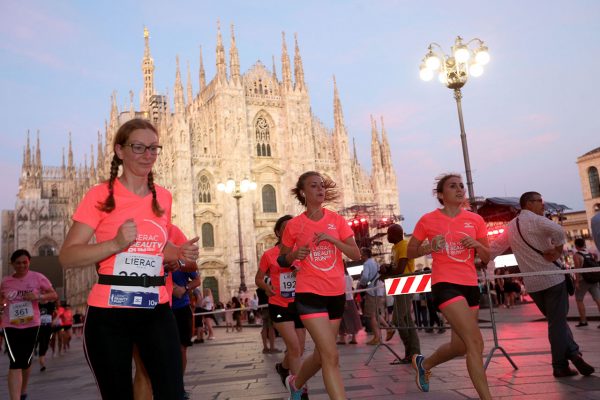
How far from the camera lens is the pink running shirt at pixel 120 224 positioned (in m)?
2.56

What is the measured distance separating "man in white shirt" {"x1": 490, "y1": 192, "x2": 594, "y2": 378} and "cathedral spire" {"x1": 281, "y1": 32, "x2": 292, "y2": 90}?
3963cm

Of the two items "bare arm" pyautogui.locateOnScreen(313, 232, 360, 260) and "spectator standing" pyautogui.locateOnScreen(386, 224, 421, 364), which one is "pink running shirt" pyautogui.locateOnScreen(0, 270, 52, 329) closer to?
"bare arm" pyautogui.locateOnScreen(313, 232, 360, 260)

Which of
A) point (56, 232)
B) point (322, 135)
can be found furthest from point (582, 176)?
point (56, 232)

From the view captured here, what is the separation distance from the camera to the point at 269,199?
43094mm

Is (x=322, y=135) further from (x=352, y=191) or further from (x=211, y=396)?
(x=211, y=396)

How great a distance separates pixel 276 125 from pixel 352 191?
7.64 meters

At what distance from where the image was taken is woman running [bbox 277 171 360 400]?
12.9 ft

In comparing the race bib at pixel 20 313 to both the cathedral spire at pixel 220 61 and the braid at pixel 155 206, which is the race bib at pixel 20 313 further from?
the cathedral spire at pixel 220 61

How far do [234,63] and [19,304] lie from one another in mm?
38272

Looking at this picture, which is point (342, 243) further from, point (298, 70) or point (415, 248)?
point (298, 70)

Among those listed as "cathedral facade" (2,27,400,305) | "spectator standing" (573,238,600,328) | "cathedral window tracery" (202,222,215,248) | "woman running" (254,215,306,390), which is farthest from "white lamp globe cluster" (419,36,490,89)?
"cathedral window tracery" (202,222,215,248)

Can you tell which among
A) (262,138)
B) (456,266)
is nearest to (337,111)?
(262,138)

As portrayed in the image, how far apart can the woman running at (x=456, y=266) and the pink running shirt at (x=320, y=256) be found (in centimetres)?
66

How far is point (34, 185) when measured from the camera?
202ft
